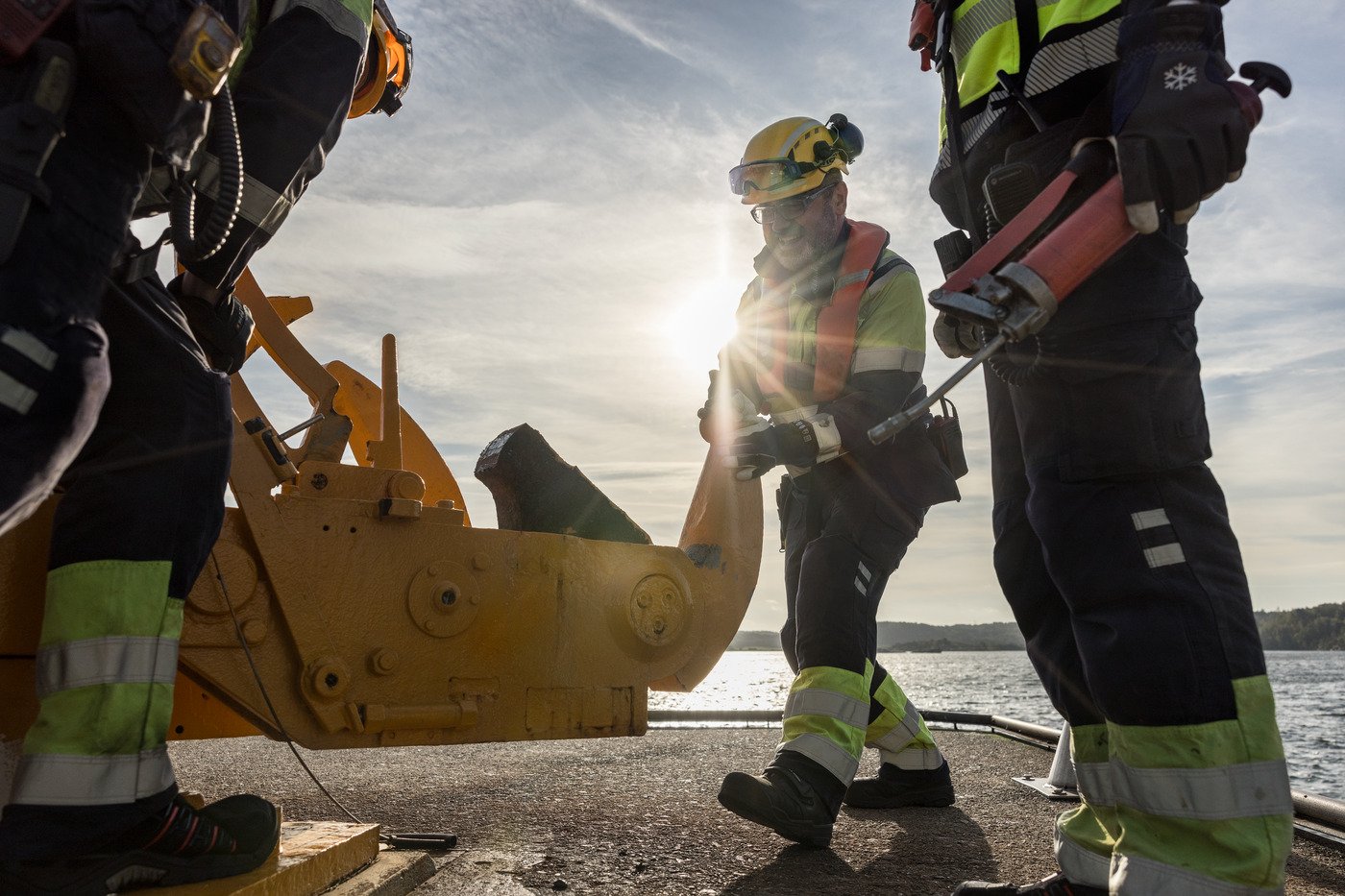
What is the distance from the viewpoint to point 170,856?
4.50 feet

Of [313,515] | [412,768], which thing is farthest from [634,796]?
[313,515]

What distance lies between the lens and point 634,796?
287cm

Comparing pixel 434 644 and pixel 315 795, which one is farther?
pixel 315 795

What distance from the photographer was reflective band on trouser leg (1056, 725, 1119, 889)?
61.2 inches

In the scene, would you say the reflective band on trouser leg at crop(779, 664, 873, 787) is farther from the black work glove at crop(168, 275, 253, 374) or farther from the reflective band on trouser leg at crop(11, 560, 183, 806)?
the black work glove at crop(168, 275, 253, 374)

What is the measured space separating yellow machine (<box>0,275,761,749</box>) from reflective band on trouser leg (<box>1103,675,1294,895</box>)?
1653mm

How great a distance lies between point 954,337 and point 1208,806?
101 cm

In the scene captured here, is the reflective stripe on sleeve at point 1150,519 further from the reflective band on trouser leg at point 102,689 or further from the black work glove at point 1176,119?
the reflective band on trouser leg at point 102,689

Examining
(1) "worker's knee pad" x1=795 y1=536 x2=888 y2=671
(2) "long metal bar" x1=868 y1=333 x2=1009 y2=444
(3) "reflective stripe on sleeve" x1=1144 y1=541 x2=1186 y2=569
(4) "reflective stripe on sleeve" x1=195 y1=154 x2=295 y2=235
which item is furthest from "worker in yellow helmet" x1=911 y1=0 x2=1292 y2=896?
(4) "reflective stripe on sleeve" x1=195 y1=154 x2=295 y2=235

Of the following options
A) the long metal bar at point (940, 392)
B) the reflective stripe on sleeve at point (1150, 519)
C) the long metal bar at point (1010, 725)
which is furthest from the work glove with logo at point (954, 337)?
the long metal bar at point (1010, 725)

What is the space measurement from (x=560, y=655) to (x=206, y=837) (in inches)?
47.7

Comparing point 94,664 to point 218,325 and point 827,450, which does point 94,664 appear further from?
point 827,450

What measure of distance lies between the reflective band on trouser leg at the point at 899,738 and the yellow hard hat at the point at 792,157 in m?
1.82

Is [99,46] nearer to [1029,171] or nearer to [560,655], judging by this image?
[1029,171]
